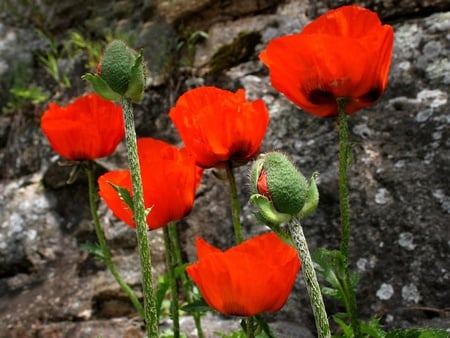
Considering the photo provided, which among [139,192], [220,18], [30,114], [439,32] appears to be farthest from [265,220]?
[30,114]

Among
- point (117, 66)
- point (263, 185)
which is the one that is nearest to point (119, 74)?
point (117, 66)

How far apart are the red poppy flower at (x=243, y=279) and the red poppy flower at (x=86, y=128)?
56cm

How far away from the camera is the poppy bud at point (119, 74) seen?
1.08 m

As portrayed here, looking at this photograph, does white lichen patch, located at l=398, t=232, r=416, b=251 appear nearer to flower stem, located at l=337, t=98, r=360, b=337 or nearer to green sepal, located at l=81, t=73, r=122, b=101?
flower stem, located at l=337, t=98, r=360, b=337

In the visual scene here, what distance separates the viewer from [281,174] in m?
0.93

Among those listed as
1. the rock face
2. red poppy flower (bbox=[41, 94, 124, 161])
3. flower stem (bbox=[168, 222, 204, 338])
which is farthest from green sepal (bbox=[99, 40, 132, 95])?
the rock face

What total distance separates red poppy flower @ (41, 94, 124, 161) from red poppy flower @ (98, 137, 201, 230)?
0.80ft

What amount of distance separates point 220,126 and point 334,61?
0.97ft

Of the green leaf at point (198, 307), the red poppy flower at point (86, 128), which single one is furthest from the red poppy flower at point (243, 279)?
the red poppy flower at point (86, 128)

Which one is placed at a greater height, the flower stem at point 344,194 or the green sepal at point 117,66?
the green sepal at point 117,66

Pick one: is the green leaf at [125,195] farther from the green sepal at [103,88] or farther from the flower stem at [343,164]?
the flower stem at [343,164]

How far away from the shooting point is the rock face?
1821 millimetres

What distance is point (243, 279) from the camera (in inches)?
44.0

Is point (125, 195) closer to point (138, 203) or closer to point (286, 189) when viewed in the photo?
point (138, 203)
